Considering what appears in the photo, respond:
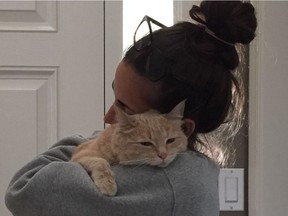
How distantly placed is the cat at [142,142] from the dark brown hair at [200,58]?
0.10 feet

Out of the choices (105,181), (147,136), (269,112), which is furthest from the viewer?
(269,112)

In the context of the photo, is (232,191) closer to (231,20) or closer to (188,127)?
(188,127)

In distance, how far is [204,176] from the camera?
0.81 m

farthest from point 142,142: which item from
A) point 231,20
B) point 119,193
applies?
point 231,20

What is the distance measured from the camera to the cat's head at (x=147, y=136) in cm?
86

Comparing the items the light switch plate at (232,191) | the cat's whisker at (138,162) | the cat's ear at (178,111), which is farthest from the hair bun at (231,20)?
the light switch plate at (232,191)

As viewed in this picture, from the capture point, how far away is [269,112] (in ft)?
4.13

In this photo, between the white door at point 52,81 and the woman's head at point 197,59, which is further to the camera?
the white door at point 52,81

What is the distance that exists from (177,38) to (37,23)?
0.56 m

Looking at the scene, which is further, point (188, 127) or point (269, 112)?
point (269, 112)

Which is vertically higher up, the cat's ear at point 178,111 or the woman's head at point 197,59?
the woman's head at point 197,59

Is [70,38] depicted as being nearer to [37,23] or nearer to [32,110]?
[37,23]

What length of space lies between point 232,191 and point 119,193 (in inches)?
22.7

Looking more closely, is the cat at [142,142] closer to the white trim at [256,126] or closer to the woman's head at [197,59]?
the woman's head at [197,59]
